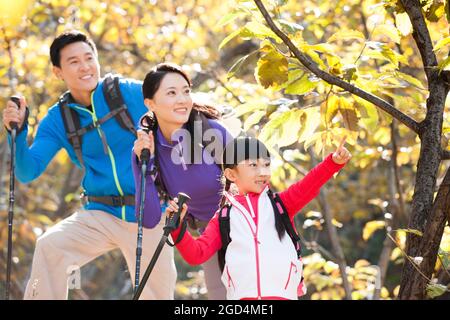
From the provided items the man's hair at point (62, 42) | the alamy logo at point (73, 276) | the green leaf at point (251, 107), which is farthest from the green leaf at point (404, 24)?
the alamy logo at point (73, 276)

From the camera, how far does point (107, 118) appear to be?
16.8 feet

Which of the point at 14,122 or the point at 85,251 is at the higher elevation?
the point at 14,122

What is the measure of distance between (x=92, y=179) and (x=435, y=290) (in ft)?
8.07

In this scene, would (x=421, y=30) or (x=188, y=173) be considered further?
(x=188, y=173)

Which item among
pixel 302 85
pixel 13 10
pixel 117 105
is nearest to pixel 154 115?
pixel 117 105

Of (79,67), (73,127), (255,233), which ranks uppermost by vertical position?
(79,67)

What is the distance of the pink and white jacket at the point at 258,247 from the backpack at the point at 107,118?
4.41ft

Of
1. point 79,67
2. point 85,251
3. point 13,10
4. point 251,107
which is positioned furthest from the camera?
point 13,10

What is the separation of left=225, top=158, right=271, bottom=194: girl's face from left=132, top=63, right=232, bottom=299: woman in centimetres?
48

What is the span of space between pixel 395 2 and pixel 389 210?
4.20 meters

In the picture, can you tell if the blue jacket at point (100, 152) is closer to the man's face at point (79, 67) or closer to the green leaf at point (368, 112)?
the man's face at point (79, 67)

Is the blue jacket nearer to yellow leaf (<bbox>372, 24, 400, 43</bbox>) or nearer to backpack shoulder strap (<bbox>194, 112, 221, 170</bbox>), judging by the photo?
backpack shoulder strap (<bbox>194, 112, 221, 170</bbox>)

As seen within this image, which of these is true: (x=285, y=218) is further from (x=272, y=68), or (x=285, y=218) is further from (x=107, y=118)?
(x=107, y=118)
